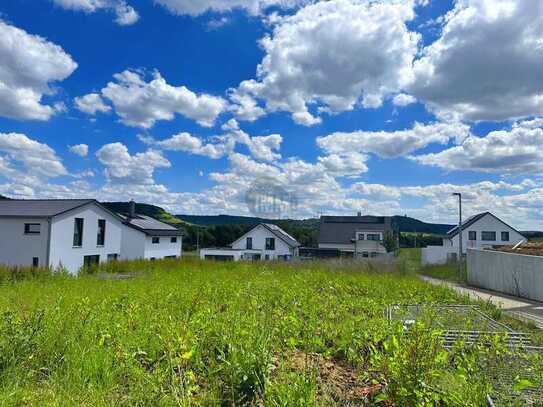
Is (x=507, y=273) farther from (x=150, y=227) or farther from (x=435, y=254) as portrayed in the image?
(x=150, y=227)

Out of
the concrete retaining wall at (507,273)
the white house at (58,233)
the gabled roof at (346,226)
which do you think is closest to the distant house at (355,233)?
the gabled roof at (346,226)

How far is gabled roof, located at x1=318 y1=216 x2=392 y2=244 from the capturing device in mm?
44472

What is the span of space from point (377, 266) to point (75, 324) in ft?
41.7

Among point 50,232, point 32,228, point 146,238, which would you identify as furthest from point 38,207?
point 146,238

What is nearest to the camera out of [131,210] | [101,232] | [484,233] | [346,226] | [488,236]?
[101,232]

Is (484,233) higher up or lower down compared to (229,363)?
higher up

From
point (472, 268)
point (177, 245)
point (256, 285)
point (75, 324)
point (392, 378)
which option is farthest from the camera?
point (177, 245)

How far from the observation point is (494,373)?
2840mm

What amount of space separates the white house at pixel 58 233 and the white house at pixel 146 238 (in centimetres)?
167

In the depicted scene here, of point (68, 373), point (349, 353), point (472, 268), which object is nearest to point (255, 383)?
point (349, 353)

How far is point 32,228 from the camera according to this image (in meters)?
22.5

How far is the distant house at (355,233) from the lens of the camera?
42.5 meters

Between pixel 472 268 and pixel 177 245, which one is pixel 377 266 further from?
pixel 177 245

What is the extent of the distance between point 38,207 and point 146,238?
9731 mm
